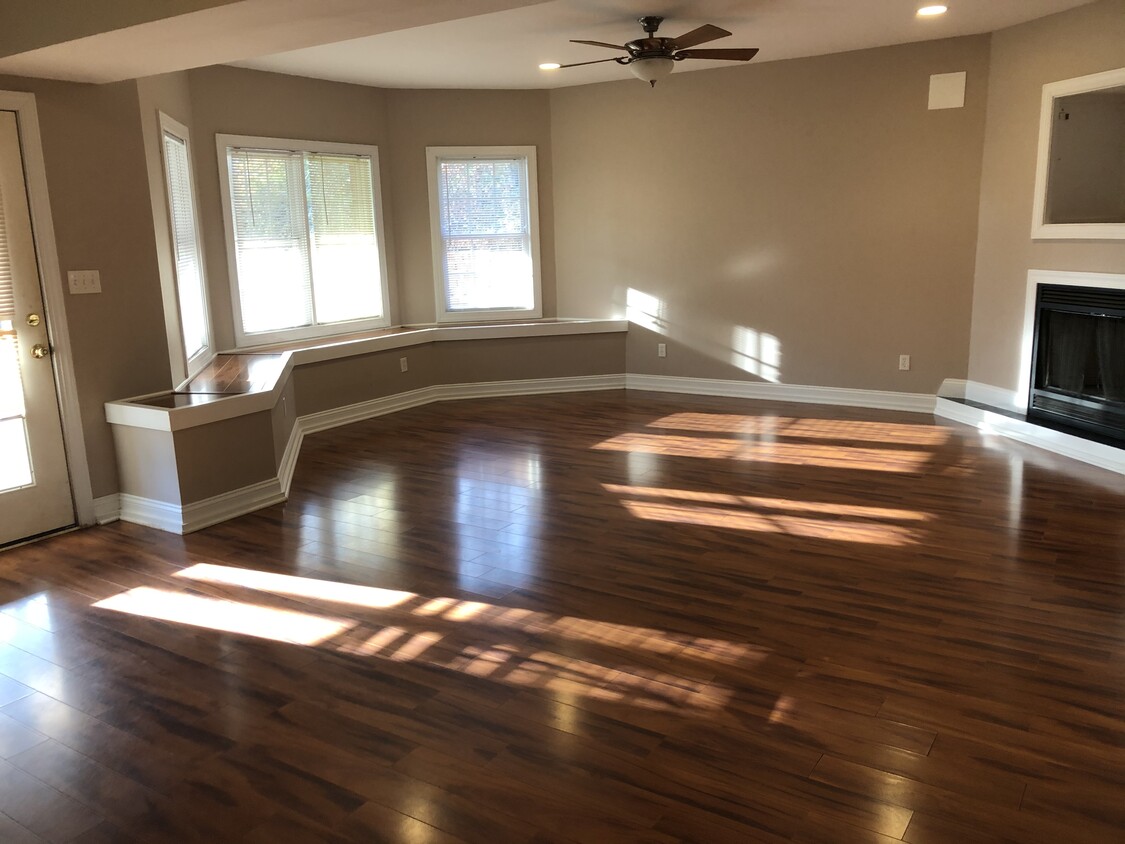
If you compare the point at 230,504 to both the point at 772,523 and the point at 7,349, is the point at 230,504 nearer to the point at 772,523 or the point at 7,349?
the point at 7,349

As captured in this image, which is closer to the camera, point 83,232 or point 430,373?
point 83,232

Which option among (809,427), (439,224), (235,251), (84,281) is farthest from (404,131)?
(809,427)

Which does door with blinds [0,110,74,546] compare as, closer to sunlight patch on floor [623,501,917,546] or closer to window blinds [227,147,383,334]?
window blinds [227,147,383,334]

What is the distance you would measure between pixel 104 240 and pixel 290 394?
5.80 feet

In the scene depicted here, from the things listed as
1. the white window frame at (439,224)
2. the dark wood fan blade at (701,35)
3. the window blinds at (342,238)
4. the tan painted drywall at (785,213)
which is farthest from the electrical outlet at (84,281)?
the tan painted drywall at (785,213)

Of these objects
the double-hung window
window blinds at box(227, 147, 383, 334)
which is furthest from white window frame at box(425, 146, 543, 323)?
the double-hung window

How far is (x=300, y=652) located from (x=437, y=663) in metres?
0.51

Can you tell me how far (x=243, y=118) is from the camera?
6.11 m

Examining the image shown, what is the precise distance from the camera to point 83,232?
14.0 ft

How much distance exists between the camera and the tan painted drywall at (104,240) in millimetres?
4156

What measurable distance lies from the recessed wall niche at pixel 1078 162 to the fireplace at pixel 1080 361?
456 mm

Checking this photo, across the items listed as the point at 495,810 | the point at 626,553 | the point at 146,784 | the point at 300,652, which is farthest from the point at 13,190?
the point at 495,810

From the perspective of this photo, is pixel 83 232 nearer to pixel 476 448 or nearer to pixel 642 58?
pixel 476 448

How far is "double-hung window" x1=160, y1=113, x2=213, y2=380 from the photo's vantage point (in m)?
4.93
